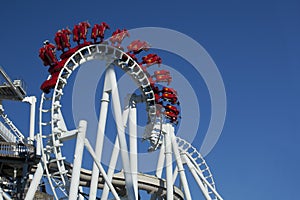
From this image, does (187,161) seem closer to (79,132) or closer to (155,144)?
(155,144)

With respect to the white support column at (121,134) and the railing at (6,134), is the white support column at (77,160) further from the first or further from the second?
the railing at (6,134)

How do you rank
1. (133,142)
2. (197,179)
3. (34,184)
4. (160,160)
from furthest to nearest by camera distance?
(160,160) → (197,179) → (133,142) → (34,184)

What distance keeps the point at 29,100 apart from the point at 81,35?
27.0 feet

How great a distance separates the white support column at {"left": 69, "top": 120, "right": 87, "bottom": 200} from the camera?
67.1ft

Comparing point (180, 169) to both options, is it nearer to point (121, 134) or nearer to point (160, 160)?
point (160, 160)

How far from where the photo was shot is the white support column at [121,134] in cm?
2261

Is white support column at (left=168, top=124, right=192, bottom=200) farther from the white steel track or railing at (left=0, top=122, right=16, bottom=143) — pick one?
railing at (left=0, top=122, right=16, bottom=143)

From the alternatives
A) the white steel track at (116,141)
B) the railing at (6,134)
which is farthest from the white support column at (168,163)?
the railing at (6,134)

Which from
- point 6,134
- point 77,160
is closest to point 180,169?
point 77,160

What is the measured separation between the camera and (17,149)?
25.5 m

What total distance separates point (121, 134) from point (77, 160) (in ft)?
9.53

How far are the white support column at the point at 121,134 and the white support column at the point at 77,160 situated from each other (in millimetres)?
2013

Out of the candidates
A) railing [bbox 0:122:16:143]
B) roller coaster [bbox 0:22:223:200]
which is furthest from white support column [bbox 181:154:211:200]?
railing [bbox 0:122:16:143]

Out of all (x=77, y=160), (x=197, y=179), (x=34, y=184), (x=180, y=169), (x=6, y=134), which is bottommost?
→ (x=34, y=184)
